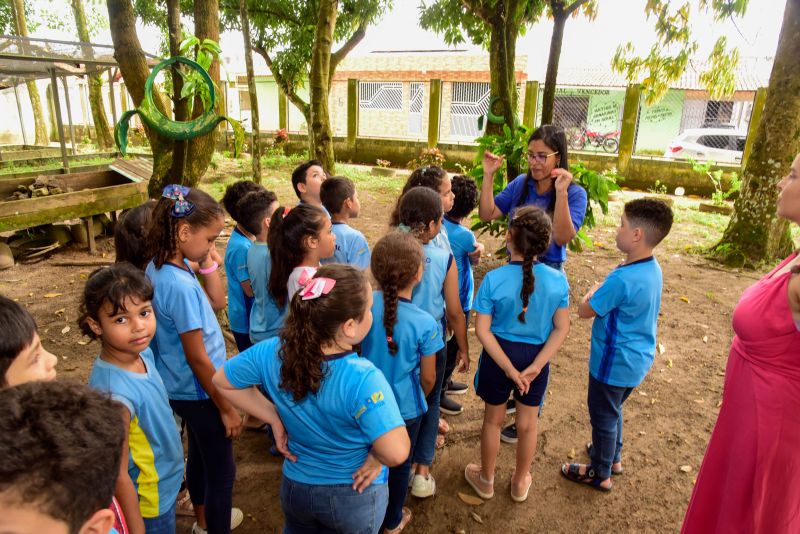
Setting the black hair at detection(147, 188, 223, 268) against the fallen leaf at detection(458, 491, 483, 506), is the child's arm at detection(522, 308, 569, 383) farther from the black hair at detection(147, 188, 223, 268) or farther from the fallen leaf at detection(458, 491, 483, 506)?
the black hair at detection(147, 188, 223, 268)

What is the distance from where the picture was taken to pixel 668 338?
14.9 ft

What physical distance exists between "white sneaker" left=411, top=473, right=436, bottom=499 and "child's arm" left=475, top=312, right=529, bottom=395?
0.77 meters

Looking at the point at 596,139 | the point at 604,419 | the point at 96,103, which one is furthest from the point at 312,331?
the point at 96,103

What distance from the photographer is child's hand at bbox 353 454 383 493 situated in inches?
61.6

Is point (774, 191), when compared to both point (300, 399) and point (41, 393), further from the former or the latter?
point (41, 393)

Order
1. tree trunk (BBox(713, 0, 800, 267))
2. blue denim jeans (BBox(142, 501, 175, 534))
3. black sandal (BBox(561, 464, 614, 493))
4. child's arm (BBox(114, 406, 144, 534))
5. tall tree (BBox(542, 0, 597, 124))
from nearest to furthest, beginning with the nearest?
child's arm (BBox(114, 406, 144, 534)), blue denim jeans (BBox(142, 501, 175, 534)), black sandal (BBox(561, 464, 614, 493)), tall tree (BBox(542, 0, 597, 124)), tree trunk (BBox(713, 0, 800, 267))

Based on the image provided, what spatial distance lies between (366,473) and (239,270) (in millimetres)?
1585

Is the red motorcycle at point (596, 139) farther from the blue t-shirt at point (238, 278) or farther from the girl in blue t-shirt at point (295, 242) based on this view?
the girl in blue t-shirt at point (295, 242)

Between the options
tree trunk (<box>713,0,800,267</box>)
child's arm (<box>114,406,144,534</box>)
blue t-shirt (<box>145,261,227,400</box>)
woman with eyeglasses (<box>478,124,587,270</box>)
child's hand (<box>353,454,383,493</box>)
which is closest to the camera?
child's arm (<box>114,406,144,534</box>)

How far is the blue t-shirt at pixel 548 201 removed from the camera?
314cm

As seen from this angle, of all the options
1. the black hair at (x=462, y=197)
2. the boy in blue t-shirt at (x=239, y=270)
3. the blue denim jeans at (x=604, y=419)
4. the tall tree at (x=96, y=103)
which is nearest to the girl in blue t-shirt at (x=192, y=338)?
the boy in blue t-shirt at (x=239, y=270)

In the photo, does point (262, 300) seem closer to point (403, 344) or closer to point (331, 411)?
point (403, 344)

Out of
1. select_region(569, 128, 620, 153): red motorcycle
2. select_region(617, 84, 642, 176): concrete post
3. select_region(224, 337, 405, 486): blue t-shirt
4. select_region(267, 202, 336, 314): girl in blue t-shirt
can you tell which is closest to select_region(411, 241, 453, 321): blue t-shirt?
select_region(267, 202, 336, 314): girl in blue t-shirt

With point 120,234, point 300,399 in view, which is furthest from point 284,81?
point 300,399
